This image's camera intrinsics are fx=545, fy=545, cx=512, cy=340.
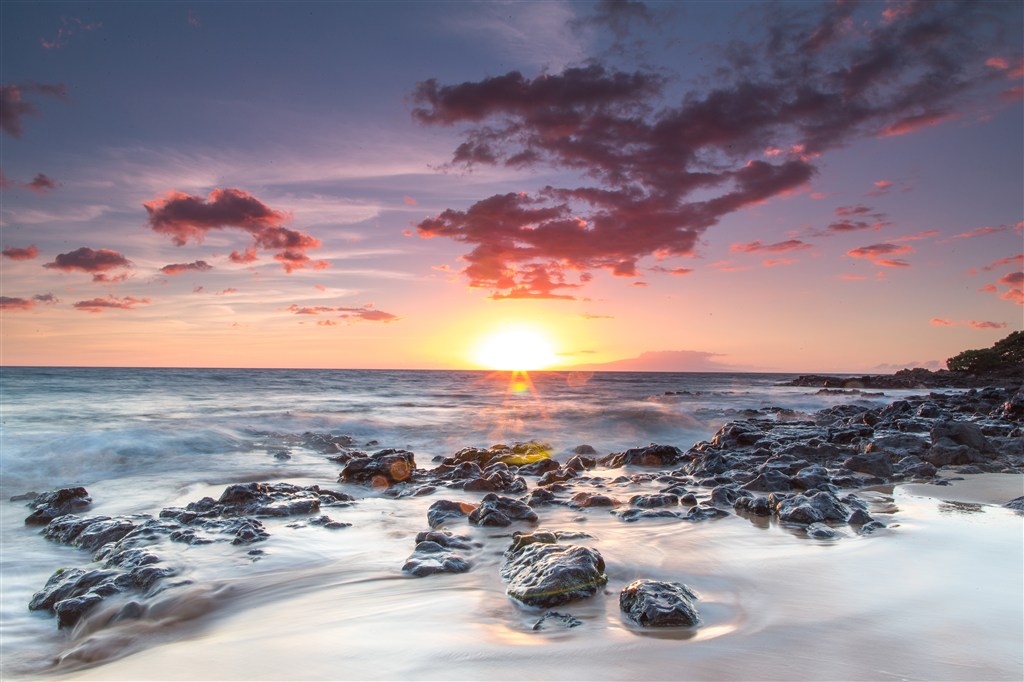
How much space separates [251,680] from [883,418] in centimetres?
1911

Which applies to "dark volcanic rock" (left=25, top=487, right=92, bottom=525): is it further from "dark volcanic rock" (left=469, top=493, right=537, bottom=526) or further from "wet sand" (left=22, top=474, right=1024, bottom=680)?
"dark volcanic rock" (left=469, top=493, right=537, bottom=526)

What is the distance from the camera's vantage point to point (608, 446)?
55.1ft

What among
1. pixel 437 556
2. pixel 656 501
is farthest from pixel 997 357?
pixel 437 556

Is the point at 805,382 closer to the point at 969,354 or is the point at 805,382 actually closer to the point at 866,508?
the point at 969,354

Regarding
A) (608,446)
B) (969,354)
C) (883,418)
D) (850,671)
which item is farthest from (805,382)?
(850,671)

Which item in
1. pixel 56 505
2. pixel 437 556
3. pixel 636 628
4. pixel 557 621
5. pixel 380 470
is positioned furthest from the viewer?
pixel 380 470

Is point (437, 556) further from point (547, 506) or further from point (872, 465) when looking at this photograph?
point (872, 465)

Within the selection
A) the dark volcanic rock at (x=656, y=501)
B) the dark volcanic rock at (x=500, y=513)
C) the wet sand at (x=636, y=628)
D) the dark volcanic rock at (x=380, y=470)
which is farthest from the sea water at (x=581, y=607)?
the dark volcanic rock at (x=380, y=470)

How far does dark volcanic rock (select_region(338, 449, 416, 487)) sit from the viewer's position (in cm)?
1037

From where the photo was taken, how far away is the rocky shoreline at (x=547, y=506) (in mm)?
4113

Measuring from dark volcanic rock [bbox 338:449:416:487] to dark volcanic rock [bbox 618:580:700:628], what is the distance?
7337mm

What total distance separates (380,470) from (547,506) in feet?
14.0

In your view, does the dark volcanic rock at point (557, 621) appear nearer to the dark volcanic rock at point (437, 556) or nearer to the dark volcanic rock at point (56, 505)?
the dark volcanic rock at point (437, 556)

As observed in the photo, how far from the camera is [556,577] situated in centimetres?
383
